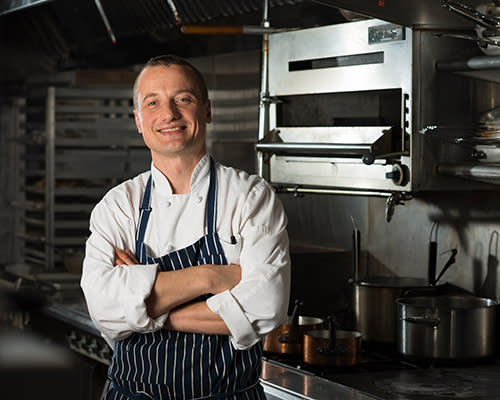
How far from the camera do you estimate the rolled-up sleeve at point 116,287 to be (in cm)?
176

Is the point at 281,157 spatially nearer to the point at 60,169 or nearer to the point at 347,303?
the point at 347,303

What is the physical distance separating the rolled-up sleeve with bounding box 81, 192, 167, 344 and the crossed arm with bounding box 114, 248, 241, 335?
24 millimetres

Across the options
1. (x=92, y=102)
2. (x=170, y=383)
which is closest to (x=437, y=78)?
(x=170, y=383)

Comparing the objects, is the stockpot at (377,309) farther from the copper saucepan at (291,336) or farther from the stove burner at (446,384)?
the stove burner at (446,384)

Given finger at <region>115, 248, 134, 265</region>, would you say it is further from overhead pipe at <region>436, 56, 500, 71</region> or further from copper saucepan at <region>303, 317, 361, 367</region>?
overhead pipe at <region>436, 56, 500, 71</region>

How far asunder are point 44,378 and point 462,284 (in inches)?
109

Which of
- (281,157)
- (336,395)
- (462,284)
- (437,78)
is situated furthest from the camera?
(281,157)

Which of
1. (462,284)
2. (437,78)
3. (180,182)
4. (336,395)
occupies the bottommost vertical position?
(336,395)

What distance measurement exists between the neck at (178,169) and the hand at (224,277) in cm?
21

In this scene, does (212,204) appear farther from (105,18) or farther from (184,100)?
(105,18)

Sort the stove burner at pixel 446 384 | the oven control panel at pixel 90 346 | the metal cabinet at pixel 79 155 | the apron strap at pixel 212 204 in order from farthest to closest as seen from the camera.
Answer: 1. the metal cabinet at pixel 79 155
2. the oven control panel at pixel 90 346
3. the stove burner at pixel 446 384
4. the apron strap at pixel 212 204

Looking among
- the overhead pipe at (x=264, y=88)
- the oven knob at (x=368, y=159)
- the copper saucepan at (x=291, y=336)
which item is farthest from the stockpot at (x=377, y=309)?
the overhead pipe at (x=264, y=88)

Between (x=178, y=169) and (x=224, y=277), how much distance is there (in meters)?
0.28

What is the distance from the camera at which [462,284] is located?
289 centimetres
